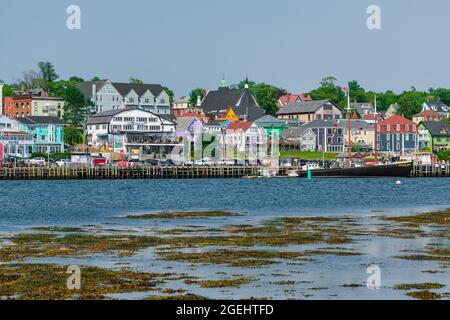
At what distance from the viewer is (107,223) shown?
63062mm

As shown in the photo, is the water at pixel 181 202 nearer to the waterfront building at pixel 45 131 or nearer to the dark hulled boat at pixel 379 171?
the dark hulled boat at pixel 379 171

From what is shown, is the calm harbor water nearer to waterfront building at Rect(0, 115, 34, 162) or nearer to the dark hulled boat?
the dark hulled boat

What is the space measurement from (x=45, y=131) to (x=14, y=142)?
45.1 feet

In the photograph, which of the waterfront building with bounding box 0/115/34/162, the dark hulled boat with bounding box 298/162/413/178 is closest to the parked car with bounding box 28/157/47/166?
the waterfront building with bounding box 0/115/34/162

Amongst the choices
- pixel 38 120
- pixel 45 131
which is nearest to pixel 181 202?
pixel 45 131

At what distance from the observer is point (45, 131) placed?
196875 mm

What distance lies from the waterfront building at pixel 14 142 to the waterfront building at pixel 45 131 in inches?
144

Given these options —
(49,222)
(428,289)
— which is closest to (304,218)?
(49,222)

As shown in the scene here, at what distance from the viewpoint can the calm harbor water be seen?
35562 mm

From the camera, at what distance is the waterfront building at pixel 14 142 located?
7185 inches

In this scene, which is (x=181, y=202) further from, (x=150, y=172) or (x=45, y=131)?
(x=45, y=131)

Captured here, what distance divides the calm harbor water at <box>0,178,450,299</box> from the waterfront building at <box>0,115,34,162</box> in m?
43.5
